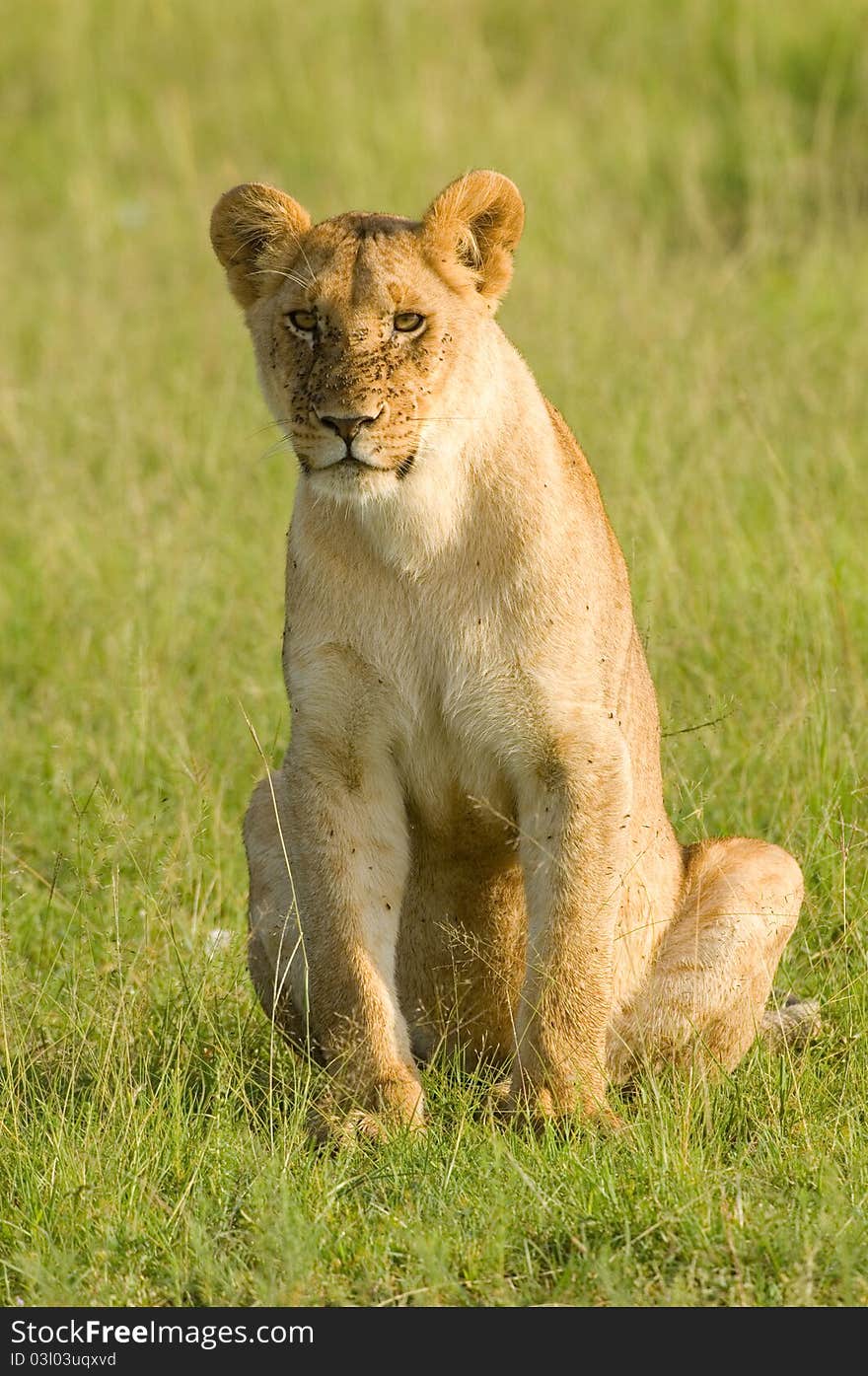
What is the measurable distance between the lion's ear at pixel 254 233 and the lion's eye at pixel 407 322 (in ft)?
Result: 1.26

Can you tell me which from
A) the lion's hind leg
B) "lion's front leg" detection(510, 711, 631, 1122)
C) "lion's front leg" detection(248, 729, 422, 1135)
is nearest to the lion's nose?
"lion's front leg" detection(248, 729, 422, 1135)

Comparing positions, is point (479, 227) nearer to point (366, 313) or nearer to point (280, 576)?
point (366, 313)

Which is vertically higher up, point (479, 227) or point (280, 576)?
point (479, 227)

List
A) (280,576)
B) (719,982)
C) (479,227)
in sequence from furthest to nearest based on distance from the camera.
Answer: (280,576), (719,982), (479,227)

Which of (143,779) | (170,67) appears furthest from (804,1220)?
(170,67)

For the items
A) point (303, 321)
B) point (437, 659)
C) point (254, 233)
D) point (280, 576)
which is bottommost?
point (280, 576)

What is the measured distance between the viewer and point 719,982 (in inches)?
161

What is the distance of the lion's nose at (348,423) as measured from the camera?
3.53 m

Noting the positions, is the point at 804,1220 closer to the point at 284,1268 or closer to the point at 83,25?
the point at 284,1268

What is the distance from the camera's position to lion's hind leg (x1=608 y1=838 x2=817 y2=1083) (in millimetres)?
4086

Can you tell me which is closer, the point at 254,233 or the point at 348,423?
the point at 348,423

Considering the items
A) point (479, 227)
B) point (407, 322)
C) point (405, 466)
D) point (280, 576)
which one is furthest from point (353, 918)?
point (280, 576)

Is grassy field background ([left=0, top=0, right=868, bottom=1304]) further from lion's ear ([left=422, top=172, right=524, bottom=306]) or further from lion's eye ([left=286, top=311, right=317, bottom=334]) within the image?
lion's ear ([left=422, top=172, right=524, bottom=306])

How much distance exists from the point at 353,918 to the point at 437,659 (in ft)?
1.79
